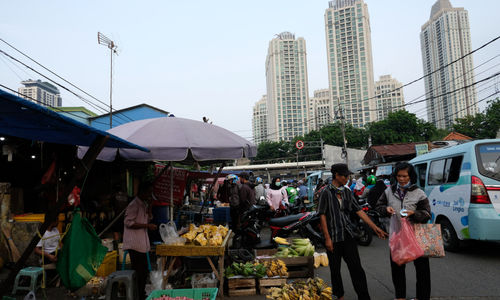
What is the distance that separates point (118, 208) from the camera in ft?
24.7

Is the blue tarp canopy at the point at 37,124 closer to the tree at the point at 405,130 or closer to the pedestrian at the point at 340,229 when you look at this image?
the pedestrian at the point at 340,229

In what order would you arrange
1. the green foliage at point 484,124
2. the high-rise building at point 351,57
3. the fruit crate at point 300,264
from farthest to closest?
1. the high-rise building at point 351,57
2. the green foliage at point 484,124
3. the fruit crate at point 300,264

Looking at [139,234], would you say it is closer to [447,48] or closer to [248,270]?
[248,270]

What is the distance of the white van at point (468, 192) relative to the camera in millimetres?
5012

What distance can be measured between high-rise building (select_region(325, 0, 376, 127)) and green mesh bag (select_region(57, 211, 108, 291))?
180 ft

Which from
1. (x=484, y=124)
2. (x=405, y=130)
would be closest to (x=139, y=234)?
(x=484, y=124)

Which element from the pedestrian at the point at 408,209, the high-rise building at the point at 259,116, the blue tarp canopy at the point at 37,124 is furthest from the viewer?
the high-rise building at the point at 259,116

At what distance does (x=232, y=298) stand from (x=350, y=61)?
58.3m

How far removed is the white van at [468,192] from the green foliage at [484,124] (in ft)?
107

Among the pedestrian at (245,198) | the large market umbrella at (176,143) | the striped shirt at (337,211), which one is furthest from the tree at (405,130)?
the striped shirt at (337,211)

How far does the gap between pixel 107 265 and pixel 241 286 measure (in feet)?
8.84

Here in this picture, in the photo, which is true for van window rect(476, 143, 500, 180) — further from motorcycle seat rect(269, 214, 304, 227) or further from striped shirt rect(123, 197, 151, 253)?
striped shirt rect(123, 197, 151, 253)

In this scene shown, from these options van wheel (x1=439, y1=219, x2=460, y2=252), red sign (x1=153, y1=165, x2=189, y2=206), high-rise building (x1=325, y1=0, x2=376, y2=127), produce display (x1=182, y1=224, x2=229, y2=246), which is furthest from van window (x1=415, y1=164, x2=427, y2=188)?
high-rise building (x1=325, y1=0, x2=376, y2=127)

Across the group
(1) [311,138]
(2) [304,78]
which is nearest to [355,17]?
(2) [304,78]
